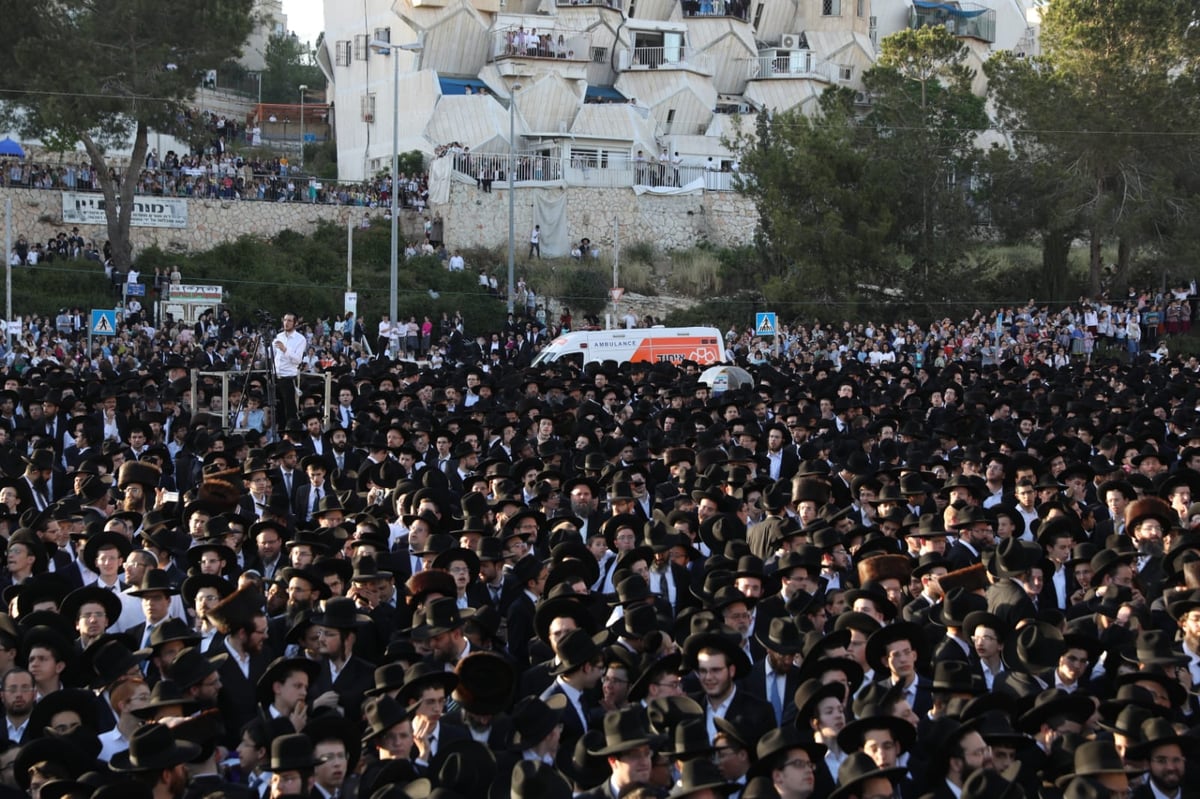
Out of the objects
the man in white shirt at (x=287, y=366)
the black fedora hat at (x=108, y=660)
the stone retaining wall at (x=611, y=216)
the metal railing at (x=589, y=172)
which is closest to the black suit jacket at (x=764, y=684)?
the black fedora hat at (x=108, y=660)

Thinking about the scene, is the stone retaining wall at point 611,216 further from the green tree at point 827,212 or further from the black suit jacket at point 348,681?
the black suit jacket at point 348,681

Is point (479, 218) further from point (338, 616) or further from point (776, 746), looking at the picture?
point (776, 746)

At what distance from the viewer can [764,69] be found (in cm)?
6994

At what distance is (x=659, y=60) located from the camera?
66875 millimetres

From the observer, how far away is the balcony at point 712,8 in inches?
2756

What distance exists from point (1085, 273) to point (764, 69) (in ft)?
69.7

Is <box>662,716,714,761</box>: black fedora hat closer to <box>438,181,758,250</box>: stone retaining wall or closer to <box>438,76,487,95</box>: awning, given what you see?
<box>438,181,758,250</box>: stone retaining wall

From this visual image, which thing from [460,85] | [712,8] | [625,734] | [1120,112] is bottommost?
[625,734]

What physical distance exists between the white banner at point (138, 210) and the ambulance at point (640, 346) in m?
23.5

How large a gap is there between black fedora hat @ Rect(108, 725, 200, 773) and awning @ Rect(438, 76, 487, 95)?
5426cm

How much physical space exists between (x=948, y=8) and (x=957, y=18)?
0.60m

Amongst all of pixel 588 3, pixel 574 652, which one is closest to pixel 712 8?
pixel 588 3

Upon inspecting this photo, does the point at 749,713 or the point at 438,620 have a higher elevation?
the point at 438,620

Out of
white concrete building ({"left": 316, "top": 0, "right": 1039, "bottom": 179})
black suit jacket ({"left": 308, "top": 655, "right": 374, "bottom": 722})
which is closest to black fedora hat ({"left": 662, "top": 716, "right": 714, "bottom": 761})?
black suit jacket ({"left": 308, "top": 655, "right": 374, "bottom": 722})
